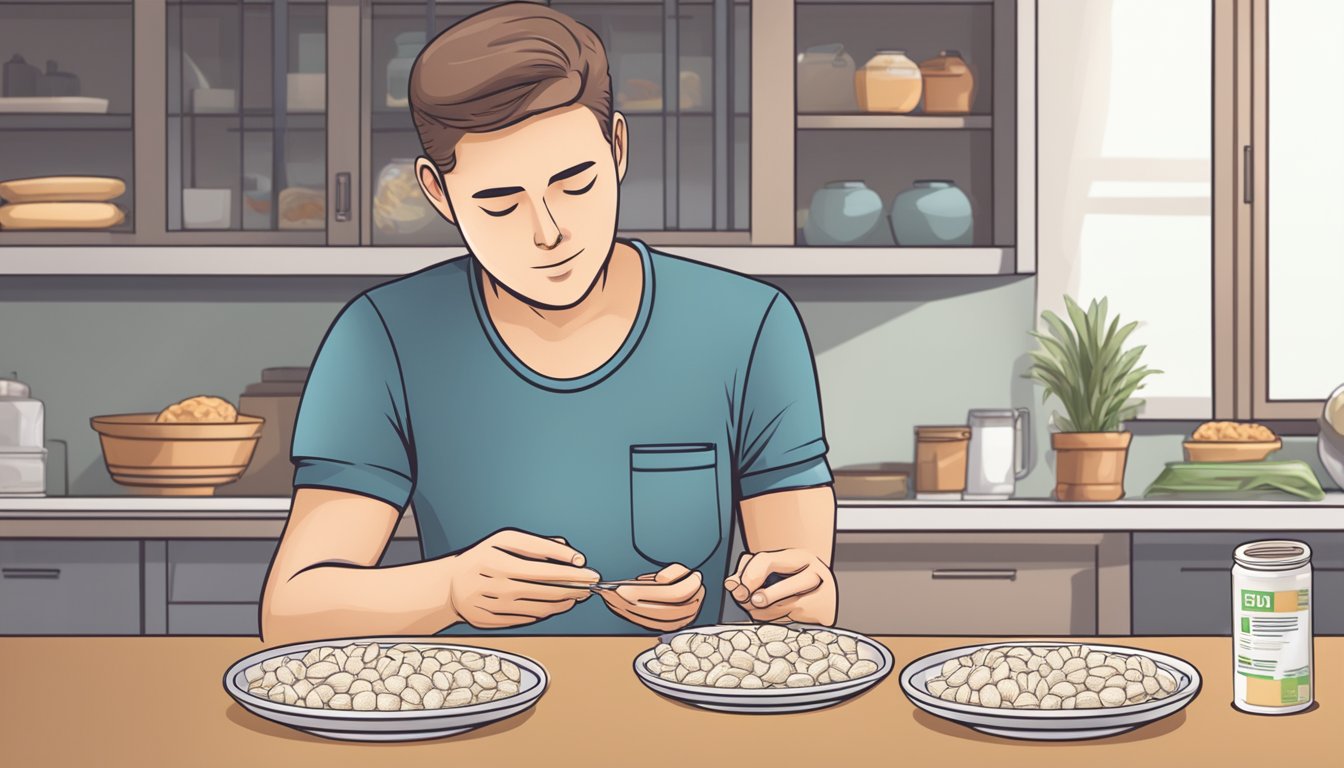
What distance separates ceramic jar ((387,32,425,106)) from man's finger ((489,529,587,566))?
6.42ft

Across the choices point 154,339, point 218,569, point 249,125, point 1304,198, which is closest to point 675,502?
point 218,569

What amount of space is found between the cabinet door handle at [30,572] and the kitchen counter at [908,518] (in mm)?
70

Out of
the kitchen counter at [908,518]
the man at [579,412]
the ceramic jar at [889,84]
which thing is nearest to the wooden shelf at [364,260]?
the ceramic jar at [889,84]

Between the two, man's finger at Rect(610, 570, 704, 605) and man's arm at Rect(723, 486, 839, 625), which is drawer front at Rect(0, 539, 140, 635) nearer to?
man's arm at Rect(723, 486, 839, 625)

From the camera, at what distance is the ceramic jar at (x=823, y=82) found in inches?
121

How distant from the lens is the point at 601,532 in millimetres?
1586

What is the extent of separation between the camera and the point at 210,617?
2650 mm

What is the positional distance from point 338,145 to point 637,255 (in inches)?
59.4

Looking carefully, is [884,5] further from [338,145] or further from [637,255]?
[637,255]

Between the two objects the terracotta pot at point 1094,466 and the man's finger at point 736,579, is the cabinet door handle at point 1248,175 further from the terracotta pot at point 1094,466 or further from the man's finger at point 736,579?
the man's finger at point 736,579

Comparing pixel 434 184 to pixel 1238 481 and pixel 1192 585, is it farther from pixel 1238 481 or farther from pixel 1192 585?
pixel 1238 481

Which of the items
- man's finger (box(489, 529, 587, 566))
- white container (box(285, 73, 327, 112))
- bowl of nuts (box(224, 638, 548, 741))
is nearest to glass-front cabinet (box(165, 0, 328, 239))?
white container (box(285, 73, 327, 112))

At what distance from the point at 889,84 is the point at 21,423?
7.15ft

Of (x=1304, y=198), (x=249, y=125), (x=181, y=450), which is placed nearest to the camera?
(x=181, y=450)
